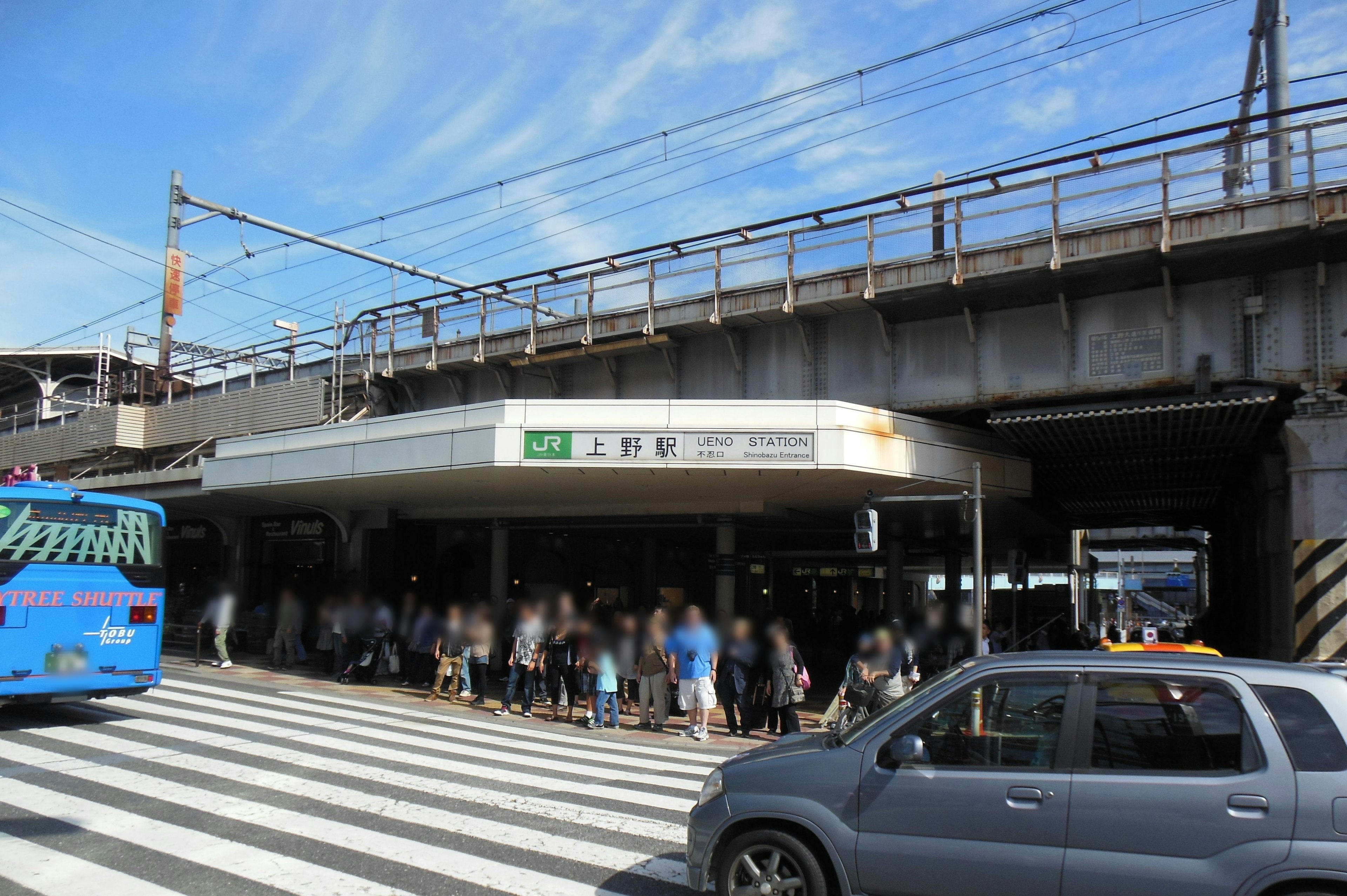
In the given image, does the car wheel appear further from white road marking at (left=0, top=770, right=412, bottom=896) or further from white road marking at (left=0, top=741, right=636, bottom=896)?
white road marking at (left=0, top=770, right=412, bottom=896)

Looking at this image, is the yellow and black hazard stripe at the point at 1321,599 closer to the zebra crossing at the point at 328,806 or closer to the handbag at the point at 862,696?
the handbag at the point at 862,696

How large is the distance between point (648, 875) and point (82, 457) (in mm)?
32318

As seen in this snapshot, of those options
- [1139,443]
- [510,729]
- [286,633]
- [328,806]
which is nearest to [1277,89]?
[1139,443]

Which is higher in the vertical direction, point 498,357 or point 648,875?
point 498,357

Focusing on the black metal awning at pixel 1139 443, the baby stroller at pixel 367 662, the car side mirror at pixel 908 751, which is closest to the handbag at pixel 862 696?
the car side mirror at pixel 908 751

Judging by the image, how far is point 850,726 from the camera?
211 inches

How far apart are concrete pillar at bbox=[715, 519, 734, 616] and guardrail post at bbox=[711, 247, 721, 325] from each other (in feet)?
14.8

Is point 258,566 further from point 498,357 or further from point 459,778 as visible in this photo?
point 459,778

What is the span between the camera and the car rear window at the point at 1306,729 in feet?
13.7

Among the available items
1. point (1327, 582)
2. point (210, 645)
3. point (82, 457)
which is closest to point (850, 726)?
point (1327, 582)

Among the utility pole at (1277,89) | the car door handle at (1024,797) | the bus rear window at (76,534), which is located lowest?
the car door handle at (1024,797)

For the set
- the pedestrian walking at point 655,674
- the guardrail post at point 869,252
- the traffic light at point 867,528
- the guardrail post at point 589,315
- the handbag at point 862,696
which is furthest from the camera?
the guardrail post at point 589,315

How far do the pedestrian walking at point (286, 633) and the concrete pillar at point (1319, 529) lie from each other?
1872 centimetres

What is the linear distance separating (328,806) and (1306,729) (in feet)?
23.4
